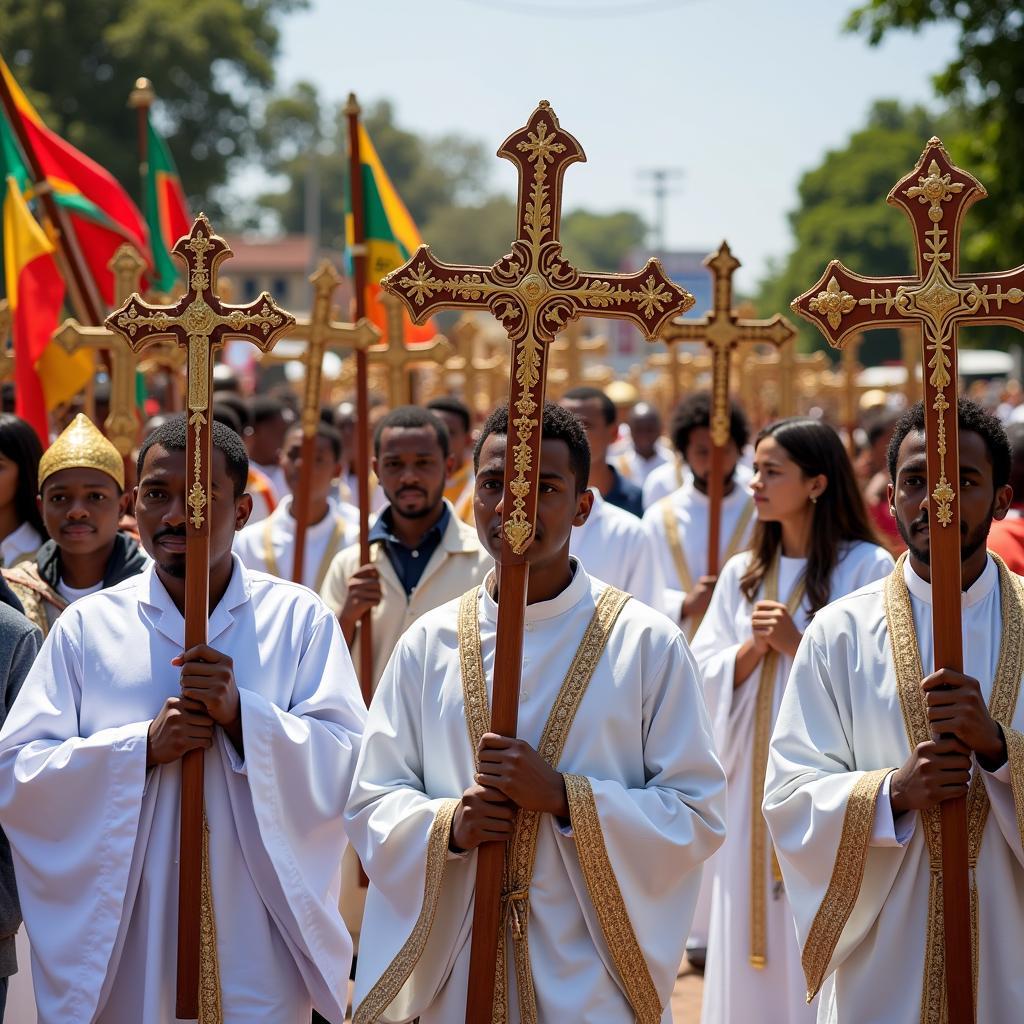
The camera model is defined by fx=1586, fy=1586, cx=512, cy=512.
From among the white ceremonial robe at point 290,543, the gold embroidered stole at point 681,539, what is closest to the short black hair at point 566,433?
the gold embroidered stole at point 681,539

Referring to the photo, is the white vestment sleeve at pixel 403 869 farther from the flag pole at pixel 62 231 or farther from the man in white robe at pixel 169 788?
the flag pole at pixel 62 231

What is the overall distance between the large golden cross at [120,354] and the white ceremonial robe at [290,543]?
47.2 inches

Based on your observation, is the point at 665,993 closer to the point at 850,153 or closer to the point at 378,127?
the point at 850,153

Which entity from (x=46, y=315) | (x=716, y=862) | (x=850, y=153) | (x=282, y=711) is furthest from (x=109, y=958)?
(x=850, y=153)

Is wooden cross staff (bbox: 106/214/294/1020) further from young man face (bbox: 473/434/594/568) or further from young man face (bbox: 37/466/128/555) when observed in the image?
young man face (bbox: 37/466/128/555)

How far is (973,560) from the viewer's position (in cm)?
388

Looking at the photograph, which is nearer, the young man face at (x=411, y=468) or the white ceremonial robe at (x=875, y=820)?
the white ceremonial robe at (x=875, y=820)

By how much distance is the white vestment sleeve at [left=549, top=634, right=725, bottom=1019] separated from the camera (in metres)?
→ 3.57

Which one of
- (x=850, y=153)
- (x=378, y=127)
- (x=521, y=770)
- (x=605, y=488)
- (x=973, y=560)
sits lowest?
(x=521, y=770)

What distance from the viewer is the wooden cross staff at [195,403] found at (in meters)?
3.86

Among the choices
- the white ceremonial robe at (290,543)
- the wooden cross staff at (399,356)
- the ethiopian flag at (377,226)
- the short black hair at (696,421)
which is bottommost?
the white ceremonial robe at (290,543)

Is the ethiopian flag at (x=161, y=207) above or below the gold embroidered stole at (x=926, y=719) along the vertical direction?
above

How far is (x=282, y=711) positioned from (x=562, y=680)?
0.79 metres

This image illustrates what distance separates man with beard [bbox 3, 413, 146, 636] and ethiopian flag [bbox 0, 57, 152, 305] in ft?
13.0
